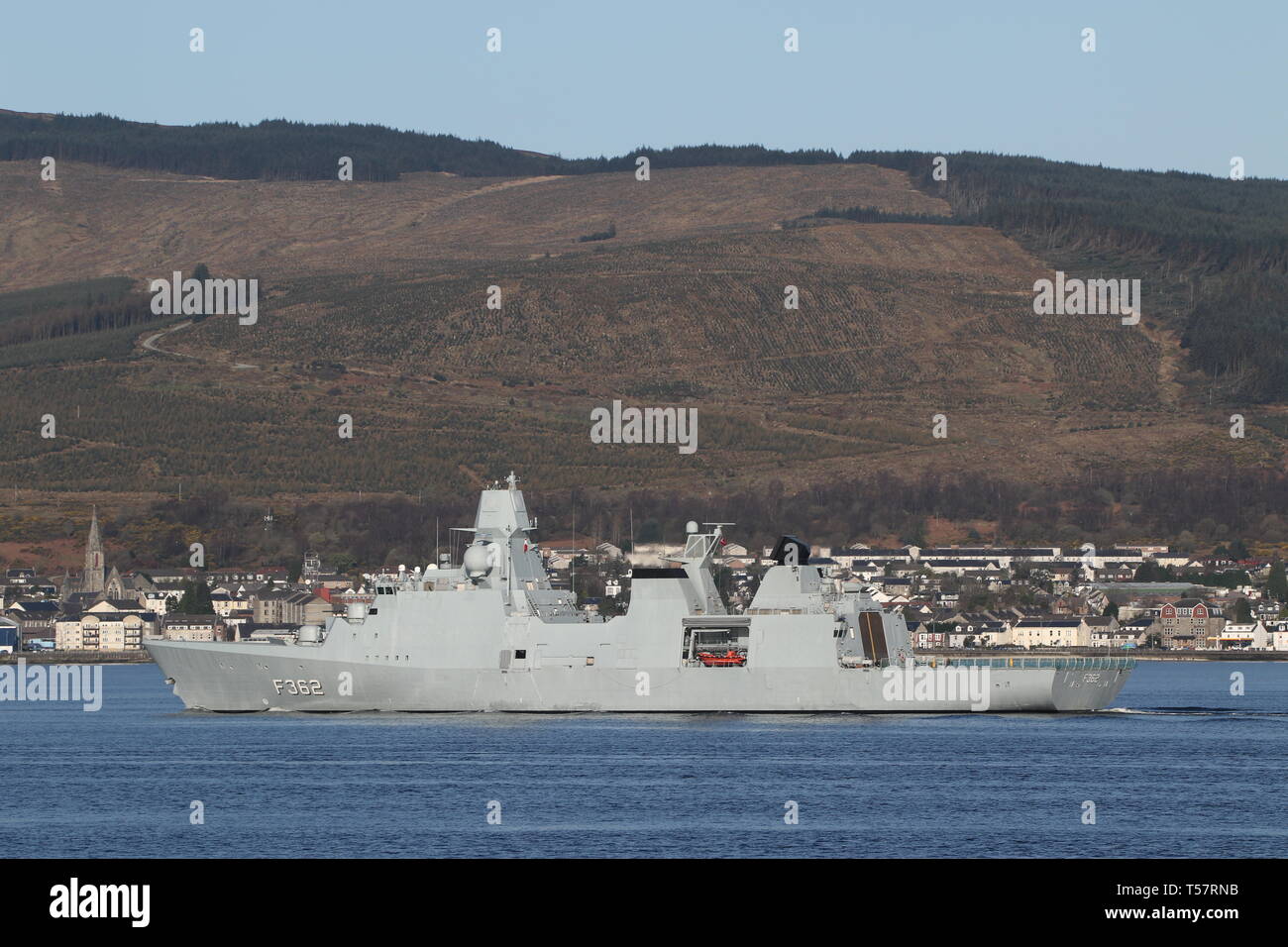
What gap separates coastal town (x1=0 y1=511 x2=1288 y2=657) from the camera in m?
109

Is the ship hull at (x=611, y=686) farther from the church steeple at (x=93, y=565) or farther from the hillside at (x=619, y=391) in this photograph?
the hillside at (x=619, y=391)

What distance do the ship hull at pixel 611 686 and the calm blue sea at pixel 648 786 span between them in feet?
1.53

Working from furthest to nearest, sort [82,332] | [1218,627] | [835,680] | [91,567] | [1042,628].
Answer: [82,332] → [91,567] → [1218,627] → [1042,628] → [835,680]

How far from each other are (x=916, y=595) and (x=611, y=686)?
252ft

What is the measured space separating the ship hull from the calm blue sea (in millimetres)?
468

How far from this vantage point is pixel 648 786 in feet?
109

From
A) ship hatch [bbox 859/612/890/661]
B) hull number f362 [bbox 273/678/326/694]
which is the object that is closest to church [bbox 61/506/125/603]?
hull number f362 [bbox 273/678/326/694]

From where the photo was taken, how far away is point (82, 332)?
195 metres
